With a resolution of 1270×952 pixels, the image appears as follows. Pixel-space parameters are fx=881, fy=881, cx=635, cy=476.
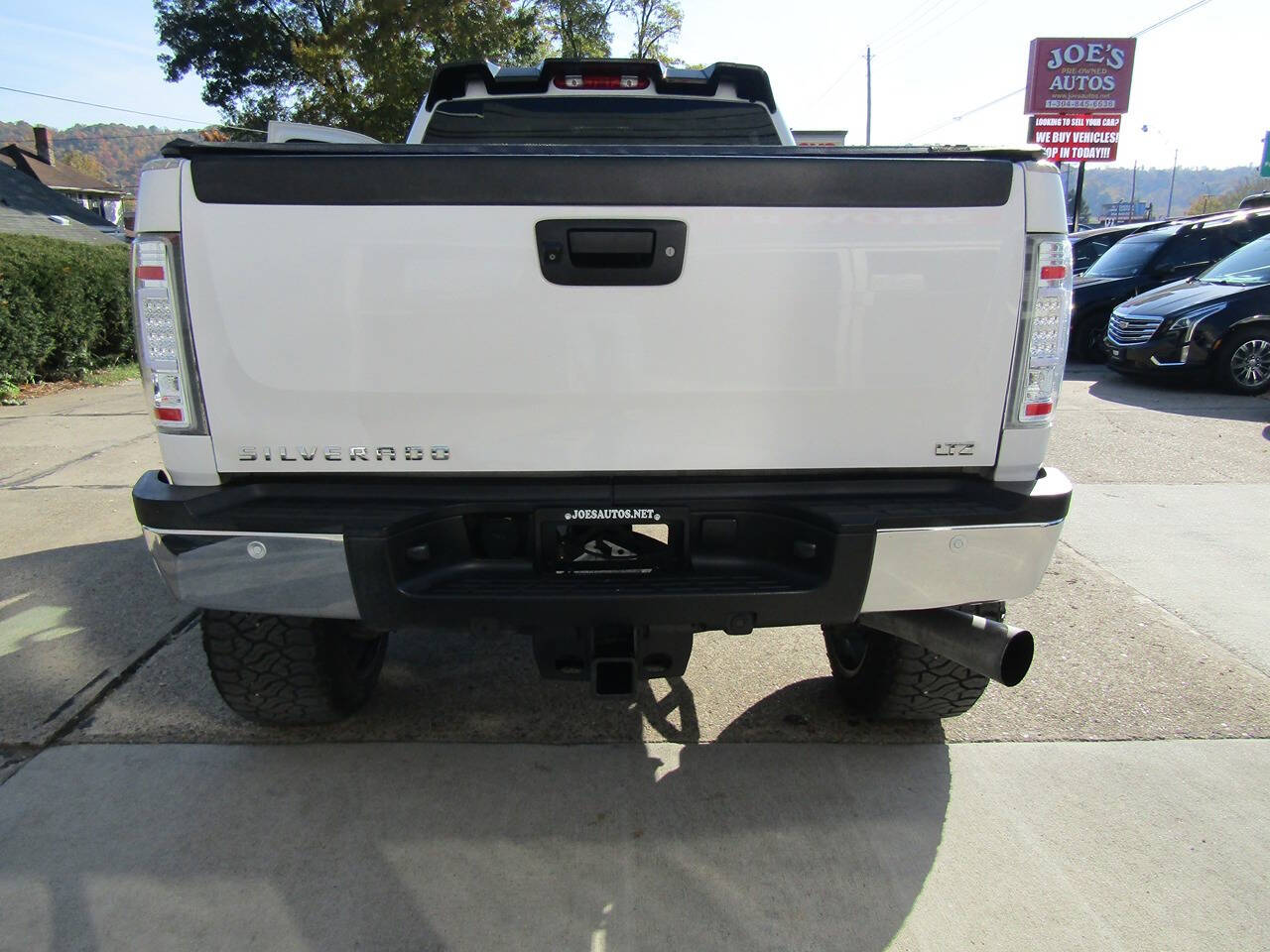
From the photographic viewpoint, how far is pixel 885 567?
2.22 m

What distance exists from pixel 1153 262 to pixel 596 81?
11192 mm

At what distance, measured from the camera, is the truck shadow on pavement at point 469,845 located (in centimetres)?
222

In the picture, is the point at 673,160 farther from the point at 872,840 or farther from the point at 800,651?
the point at 800,651

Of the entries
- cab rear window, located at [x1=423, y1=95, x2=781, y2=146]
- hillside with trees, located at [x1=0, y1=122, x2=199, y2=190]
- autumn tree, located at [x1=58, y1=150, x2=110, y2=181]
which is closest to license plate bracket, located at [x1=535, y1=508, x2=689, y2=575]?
cab rear window, located at [x1=423, y1=95, x2=781, y2=146]

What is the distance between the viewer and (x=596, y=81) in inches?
167

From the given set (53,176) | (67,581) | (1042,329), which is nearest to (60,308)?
(67,581)

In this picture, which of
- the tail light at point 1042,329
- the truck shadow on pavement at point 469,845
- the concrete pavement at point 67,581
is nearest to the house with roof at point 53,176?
the concrete pavement at point 67,581

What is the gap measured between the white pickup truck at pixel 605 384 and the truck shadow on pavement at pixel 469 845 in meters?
0.57

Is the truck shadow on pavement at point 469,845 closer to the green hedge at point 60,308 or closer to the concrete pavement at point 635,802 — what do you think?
the concrete pavement at point 635,802

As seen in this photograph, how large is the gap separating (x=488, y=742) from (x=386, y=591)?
1.07m

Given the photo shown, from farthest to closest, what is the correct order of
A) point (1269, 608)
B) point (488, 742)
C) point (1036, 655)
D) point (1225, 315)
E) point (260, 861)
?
point (1225, 315) → point (1269, 608) → point (1036, 655) → point (488, 742) → point (260, 861)

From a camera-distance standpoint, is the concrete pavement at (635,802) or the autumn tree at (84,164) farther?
the autumn tree at (84,164)

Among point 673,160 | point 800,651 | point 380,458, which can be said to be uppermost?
point 673,160

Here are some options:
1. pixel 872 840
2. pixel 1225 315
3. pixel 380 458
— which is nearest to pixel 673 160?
pixel 380 458
